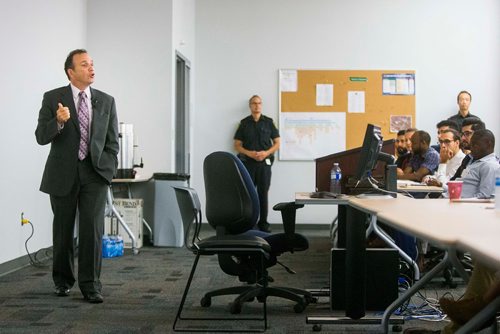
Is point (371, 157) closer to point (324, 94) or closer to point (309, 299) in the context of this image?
point (309, 299)

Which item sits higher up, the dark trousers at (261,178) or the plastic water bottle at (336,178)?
the plastic water bottle at (336,178)

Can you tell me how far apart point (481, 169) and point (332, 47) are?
5026mm

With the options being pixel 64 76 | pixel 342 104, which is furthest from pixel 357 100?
pixel 64 76

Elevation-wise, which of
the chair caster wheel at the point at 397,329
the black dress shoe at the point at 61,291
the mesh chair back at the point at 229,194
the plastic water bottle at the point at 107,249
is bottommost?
the plastic water bottle at the point at 107,249

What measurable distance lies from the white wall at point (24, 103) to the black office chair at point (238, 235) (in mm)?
1977

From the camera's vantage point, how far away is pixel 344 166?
4492mm

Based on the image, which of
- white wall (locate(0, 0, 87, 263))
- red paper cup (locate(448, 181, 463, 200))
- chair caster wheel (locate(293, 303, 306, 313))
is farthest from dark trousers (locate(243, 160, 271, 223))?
red paper cup (locate(448, 181, 463, 200))

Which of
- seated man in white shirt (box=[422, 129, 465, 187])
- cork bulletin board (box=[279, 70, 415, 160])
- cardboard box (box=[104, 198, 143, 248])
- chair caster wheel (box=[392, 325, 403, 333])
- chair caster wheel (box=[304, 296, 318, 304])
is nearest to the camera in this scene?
chair caster wheel (box=[392, 325, 403, 333])

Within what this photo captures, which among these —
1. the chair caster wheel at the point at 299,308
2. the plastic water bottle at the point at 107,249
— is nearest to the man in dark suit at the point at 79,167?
the chair caster wheel at the point at 299,308

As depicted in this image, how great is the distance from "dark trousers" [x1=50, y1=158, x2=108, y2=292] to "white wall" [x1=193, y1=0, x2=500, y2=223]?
4699 millimetres

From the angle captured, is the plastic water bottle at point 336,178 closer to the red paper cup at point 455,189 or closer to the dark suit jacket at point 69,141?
the red paper cup at point 455,189

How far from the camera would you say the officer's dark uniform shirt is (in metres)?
8.62

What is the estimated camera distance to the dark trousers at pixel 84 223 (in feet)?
14.0

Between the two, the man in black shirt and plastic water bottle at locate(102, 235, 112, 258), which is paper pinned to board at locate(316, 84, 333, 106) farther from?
plastic water bottle at locate(102, 235, 112, 258)
